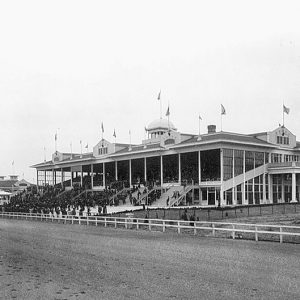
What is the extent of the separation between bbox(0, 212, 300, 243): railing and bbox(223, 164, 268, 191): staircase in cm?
1683

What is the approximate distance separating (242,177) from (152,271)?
4032 centimetres

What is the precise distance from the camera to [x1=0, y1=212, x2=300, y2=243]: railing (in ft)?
77.7

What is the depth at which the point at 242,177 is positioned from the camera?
51625 millimetres

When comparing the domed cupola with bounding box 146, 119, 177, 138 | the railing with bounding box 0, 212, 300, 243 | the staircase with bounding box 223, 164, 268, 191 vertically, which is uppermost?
the domed cupola with bounding box 146, 119, 177, 138

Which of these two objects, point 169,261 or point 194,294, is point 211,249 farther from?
point 194,294

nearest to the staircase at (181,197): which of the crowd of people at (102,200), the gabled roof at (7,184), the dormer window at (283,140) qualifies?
the crowd of people at (102,200)

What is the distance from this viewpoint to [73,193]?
63.3 meters

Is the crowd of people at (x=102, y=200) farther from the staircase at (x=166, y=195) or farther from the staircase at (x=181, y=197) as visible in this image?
the staircase at (x=181, y=197)

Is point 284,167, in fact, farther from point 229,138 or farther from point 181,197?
point 181,197

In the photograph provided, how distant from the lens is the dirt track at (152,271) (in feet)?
32.1

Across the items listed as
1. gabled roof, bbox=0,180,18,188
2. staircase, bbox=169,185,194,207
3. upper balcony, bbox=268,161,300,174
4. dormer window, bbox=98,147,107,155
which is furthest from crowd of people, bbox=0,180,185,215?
gabled roof, bbox=0,180,18,188

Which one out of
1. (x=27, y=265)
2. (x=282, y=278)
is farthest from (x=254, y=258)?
(x=27, y=265)

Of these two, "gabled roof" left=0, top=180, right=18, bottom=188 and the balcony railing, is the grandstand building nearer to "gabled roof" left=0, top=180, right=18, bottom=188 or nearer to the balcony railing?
the balcony railing

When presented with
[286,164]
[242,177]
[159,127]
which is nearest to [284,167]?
[286,164]
